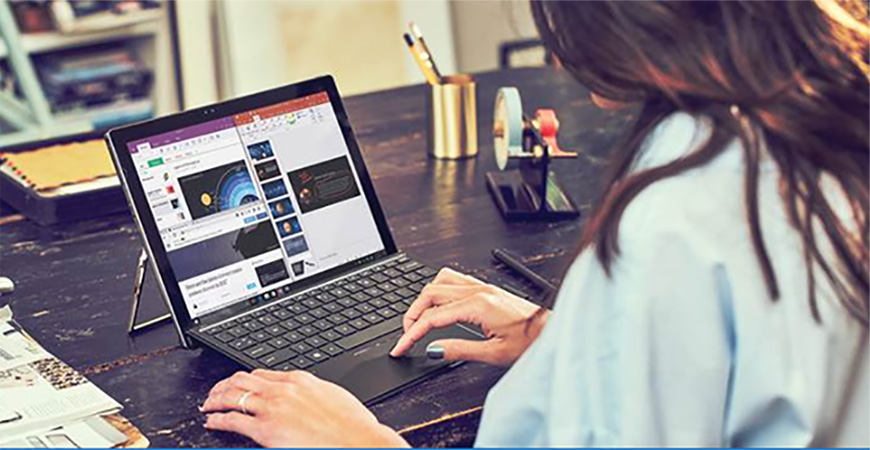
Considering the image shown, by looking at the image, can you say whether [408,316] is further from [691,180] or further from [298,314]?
[691,180]

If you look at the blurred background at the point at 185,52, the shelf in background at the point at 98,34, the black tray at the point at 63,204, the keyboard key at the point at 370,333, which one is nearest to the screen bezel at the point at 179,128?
the keyboard key at the point at 370,333

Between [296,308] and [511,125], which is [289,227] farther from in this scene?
[511,125]

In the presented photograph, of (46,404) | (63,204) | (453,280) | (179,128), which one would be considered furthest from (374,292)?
(63,204)

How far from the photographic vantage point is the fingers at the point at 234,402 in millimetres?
1126

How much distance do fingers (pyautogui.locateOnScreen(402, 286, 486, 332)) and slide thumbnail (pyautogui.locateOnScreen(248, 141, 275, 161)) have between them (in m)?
0.26

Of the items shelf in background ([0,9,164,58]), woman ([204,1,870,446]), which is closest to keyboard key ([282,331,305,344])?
woman ([204,1,870,446])

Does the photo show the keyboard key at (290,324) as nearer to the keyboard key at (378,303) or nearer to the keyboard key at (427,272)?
the keyboard key at (378,303)

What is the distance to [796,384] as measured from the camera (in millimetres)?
879

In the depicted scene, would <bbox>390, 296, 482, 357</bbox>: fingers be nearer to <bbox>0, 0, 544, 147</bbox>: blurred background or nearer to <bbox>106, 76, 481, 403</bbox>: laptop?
<bbox>106, 76, 481, 403</bbox>: laptop

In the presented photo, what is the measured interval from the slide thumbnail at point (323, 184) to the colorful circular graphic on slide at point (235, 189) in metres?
0.06

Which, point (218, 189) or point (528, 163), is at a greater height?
point (218, 189)

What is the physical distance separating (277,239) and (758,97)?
666 mm

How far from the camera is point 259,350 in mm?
1283

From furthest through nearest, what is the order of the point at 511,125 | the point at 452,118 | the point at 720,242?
the point at 452,118 → the point at 511,125 → the point at 720,242
